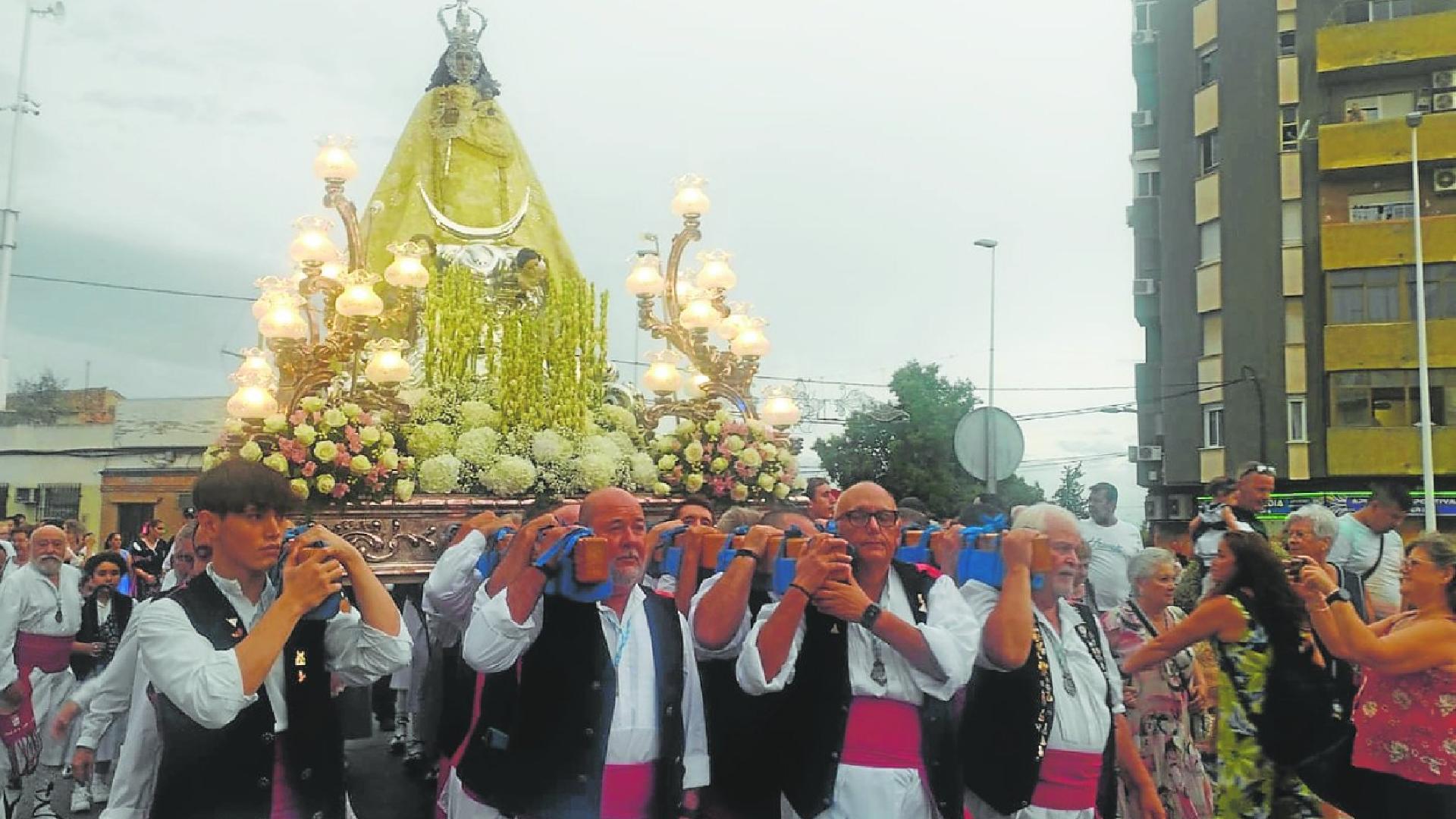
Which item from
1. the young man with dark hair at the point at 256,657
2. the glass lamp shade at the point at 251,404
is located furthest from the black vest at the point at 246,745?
the glass lamp shade at the point at 251,404

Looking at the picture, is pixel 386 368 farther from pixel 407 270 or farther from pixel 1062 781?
pixel 1062 781

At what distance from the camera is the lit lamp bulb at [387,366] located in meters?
8.27

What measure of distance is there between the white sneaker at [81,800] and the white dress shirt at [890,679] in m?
6.02

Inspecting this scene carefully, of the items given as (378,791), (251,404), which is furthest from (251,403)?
(378,791)

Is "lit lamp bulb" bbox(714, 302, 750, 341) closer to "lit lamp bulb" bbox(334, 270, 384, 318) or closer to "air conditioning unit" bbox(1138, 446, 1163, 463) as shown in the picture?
"lit lamp bulb" bbox(334, 270, 384, 318)

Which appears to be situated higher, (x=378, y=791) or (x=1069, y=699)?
(x=1069, y=699)

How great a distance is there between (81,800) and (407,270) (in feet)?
13.7

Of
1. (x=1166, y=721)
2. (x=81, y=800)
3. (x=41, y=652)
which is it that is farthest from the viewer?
(x=81, y=800)

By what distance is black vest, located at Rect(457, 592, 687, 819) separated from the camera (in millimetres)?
3594

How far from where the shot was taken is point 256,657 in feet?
9.57

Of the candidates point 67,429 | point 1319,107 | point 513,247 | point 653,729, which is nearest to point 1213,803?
point 653,729

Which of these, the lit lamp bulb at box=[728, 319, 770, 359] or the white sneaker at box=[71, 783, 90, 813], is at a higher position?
the lit lamp bulb at box=[728, 319, 770, 359]

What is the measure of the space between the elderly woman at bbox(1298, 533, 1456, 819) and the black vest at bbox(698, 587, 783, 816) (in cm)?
198

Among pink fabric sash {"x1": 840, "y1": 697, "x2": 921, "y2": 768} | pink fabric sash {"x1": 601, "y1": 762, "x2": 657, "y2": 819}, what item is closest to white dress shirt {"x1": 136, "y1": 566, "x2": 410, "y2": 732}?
pink fabric sash {"x1": 601, "y1": 762, "x2": 657, "y2": 819}
